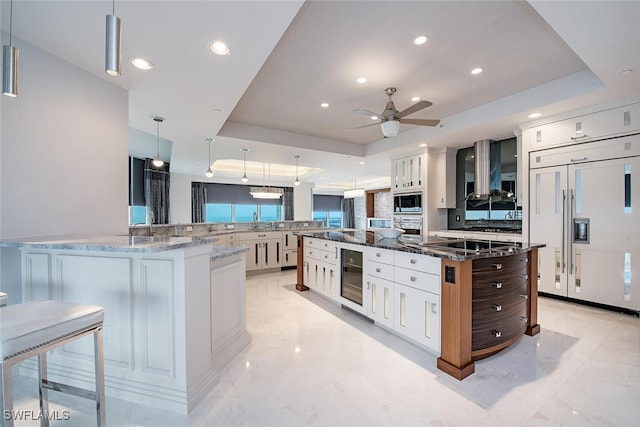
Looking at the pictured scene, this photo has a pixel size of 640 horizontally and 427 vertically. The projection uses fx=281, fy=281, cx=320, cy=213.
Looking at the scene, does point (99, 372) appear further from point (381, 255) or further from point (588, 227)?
point (588, 227)

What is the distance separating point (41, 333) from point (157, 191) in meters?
7.28

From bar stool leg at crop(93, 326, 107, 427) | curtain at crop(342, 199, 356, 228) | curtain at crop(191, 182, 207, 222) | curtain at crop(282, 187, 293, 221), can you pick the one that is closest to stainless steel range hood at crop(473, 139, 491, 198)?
bar stool leg at crop(93, 326, 107, 427)

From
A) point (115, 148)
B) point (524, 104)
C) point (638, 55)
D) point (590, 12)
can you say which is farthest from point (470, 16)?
point (115, 148)

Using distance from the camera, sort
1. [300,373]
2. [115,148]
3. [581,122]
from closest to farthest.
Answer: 1. [300,373]
2. [115,148]
3. [581,122]

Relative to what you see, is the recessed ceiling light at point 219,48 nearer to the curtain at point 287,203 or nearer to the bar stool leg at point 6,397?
the bar stool leg at point 6,397

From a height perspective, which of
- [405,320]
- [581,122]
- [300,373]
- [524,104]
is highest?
[524,104]

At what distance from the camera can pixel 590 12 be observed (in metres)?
1.80

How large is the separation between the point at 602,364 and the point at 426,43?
2.90 m

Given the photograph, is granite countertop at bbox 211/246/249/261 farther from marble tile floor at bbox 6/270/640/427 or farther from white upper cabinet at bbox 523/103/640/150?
white upper cabinet at bbox 523/103/640/150

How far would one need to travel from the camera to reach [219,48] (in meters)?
2.08

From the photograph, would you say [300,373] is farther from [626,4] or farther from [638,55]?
[638,55]

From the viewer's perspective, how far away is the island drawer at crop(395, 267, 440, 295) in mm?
2156

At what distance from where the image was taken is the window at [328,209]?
12695 millimetres

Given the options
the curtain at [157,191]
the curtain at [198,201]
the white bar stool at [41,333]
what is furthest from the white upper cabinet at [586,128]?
the curtain at [198,201]
